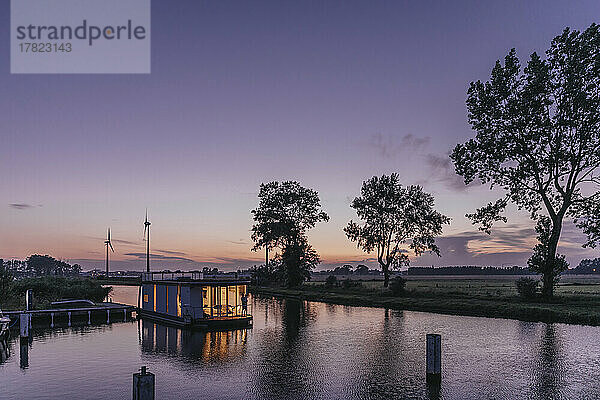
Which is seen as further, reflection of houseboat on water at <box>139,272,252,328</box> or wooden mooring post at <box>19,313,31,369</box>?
reflection of houseboat on water at <box>139,272,252,328</box>

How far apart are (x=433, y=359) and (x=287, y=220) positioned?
74371 millimetres

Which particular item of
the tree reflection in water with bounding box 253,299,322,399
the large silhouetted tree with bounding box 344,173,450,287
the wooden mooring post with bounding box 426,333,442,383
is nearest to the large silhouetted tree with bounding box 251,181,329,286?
the large silhouetted tree with bounding box 344,173,450,287

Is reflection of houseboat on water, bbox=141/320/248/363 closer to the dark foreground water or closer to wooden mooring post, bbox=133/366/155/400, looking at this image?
the dark foreground water

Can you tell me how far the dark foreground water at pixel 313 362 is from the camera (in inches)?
781

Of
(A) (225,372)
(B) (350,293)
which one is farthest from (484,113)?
(A) (225,372)

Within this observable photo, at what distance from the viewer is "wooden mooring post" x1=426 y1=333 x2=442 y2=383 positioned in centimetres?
2058

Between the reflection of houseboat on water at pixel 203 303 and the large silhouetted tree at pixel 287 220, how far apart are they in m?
46.1

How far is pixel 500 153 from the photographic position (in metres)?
51.9

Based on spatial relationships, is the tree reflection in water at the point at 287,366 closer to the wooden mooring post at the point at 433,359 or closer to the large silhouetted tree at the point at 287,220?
the wooden mooring post at the point at 433,359

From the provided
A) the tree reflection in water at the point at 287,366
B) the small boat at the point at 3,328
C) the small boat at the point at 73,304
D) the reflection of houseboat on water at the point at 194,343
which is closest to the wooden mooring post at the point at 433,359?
the tree reflection in water at the point at 287,366

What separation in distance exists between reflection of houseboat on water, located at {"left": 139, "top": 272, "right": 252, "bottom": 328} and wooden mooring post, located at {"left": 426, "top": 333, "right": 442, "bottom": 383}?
2195cm

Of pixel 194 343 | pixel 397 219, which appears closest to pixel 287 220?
pixel 397 219

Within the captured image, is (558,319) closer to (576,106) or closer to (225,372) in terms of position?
(576,106)

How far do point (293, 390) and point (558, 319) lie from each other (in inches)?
1204
